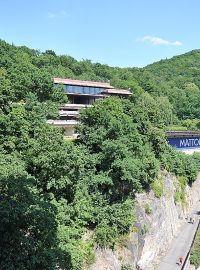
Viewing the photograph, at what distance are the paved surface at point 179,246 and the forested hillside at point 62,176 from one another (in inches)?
269

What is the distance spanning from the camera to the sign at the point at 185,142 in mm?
66650

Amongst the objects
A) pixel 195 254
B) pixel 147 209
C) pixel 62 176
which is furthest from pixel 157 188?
pixel 62 176

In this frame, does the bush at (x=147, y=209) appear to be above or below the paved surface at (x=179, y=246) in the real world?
above

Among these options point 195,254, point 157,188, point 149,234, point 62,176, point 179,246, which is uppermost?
point 62,176

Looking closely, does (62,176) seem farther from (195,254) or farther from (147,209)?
(195,254)

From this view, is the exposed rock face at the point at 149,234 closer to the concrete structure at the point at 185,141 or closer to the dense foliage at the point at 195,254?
the dense foliage at the point at 195,254

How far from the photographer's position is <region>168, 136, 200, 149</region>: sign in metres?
66.7

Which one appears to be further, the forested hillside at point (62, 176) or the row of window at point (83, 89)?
the row of window at point (83, 89)

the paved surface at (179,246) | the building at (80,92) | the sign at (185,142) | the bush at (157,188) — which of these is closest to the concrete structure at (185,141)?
the sign at (185,142)

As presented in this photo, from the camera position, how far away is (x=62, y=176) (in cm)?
2930

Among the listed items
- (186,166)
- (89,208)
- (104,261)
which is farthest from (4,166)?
(186,166)

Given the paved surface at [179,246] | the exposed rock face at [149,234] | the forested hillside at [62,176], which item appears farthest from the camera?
the paved surface at [179,246]

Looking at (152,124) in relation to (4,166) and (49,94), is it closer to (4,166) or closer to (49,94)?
(49,94)

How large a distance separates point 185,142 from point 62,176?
44896 millimetres
